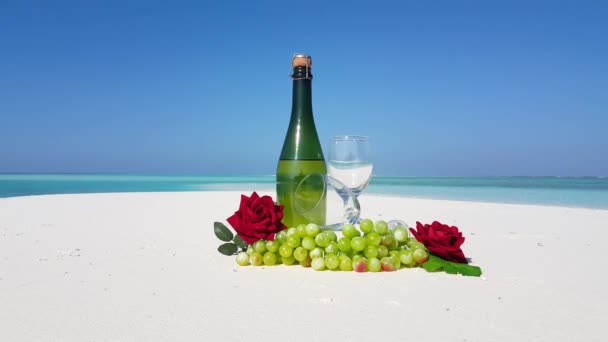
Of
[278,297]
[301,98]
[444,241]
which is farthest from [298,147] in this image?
[278,297]

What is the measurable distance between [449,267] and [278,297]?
82cm

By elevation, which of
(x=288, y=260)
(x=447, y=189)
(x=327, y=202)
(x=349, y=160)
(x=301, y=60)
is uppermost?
(x=301, y=60)

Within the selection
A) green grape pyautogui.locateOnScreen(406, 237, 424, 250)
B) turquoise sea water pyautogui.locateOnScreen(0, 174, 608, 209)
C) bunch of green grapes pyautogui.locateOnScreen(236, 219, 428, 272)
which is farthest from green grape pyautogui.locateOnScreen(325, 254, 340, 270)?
turquoise sea water pyautogui.locateOnScreen(0, 174, 608, 209)

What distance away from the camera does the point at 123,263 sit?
2.13 meters

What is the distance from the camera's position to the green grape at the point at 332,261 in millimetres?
1936

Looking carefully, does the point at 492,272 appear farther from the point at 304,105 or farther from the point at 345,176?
the point at 304,105

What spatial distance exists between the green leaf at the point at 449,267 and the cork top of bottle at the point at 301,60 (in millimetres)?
1208

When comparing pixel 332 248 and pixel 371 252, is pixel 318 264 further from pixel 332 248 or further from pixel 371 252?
pixel 371 252

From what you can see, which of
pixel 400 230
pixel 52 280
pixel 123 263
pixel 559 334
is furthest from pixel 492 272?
pixel 52 280

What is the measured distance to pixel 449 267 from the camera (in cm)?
190

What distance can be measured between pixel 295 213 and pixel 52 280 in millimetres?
1124

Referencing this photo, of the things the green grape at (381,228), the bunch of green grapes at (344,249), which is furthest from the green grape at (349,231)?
the green grape at (381,228)

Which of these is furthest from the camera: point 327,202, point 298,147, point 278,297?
point 298,147

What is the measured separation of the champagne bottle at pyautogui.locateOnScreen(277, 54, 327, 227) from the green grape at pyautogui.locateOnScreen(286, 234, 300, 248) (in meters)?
0.21
